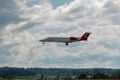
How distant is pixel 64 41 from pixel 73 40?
4.41 m

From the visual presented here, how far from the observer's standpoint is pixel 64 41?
19525cm

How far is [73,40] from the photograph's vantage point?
645 feet
